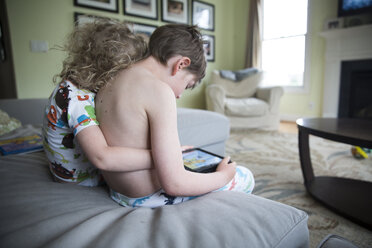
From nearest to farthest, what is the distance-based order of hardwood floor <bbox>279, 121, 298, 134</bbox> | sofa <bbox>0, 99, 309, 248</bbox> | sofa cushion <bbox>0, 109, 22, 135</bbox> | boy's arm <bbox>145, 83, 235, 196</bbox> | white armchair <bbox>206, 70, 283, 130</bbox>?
1. sofa <bbox>0, 99, 309, 248</bbox>
2. boy's arm <bbox>145, 83, 235, 196</bbox>
3. sofa cushion <bbox>0, 109, 22, 135</bbox>
4. white armchair <bbox>206, 70, 283, 130</bbox>
5. hardwood floor <bbox>279, 121, 298, 134</bbox>

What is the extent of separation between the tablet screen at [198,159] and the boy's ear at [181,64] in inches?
12.3

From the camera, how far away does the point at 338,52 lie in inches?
135

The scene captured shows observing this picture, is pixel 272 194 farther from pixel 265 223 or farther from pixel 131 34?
pixel 131 34

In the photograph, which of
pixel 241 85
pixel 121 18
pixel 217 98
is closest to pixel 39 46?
pixel 121 18

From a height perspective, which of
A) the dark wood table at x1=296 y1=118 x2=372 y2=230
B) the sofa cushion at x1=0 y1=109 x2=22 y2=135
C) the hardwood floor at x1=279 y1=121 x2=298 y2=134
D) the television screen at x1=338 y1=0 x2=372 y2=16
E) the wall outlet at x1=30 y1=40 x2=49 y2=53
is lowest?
the hardwood floor at x1=279 y1=121 x2=298 y2=134

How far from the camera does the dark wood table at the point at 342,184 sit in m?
1.09

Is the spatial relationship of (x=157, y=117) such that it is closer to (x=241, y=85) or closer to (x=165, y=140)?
(x=165, y=140)

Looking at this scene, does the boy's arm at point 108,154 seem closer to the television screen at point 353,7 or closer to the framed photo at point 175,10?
the framed photo at point 175,10

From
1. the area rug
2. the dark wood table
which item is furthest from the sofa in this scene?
the dark wood table

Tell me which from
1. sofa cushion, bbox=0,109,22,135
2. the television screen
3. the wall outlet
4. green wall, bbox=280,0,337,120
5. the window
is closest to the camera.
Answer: sofa cushion, bbox=0,109,22,135

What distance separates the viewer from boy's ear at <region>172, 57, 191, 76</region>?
0.65 m

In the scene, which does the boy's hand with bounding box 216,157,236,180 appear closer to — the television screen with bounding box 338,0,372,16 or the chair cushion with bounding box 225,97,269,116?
the chair cushion with bounding box 225,97,269,116

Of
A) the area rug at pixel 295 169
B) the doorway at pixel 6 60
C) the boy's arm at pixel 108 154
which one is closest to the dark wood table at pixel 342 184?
the area rug at pixel 295 169

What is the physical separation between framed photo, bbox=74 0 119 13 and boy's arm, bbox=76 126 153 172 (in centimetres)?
288
